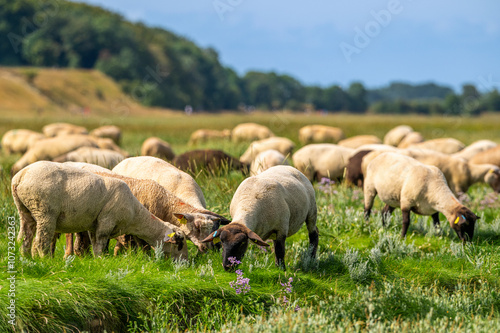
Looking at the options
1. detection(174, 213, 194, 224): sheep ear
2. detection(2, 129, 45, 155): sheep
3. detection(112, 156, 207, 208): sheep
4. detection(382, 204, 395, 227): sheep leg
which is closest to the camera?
detection(174, 213, 194, 224): sheep ear

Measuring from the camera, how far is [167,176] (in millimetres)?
9211

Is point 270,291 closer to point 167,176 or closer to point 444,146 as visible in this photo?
point 167,176

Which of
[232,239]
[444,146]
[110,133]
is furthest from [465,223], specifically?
[110,133]

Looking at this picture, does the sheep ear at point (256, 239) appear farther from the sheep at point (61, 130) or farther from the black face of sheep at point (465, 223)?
the sheep at point (61, 130)

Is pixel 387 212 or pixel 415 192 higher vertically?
pixel 415 192

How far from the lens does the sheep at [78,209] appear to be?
23.1ft

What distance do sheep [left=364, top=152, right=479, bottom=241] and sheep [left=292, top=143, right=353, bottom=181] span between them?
4.29 m

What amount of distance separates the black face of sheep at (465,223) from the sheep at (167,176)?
4.46 metres

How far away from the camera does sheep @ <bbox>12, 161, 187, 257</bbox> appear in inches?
277

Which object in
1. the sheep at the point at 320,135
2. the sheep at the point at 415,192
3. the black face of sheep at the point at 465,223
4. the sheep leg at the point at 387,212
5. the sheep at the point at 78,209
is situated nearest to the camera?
the sheep at the point at 78,209

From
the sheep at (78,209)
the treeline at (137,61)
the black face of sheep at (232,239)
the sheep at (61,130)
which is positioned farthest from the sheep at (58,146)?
the treeline at (137,61)

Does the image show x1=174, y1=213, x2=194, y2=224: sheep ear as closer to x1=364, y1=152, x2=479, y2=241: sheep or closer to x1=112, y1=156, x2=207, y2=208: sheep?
x1=112, y1=156, x2=207, y2=208: sheep

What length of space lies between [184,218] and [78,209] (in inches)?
56.4

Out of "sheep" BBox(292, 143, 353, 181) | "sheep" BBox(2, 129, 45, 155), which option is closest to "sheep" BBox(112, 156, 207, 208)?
"sheep" BBox(292, 143, 353, 181)
